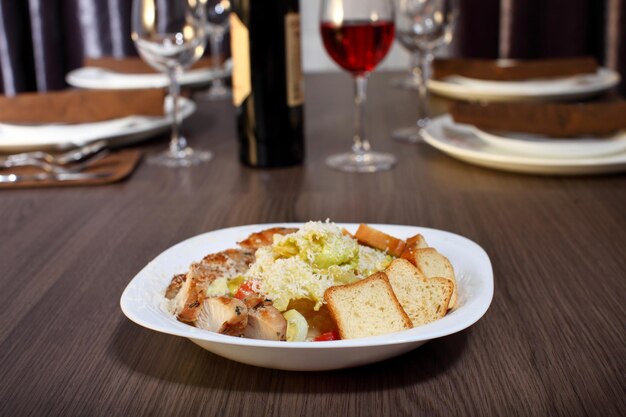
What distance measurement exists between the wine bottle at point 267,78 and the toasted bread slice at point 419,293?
26.9 inches

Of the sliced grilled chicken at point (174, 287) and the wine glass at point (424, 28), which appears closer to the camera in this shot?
the sliced grilled chicken at point (174, 287)

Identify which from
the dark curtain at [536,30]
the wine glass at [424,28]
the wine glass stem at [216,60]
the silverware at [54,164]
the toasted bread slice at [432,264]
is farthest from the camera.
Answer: the dark curtain at [536,30]

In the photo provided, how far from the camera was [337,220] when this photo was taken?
1.07 meters

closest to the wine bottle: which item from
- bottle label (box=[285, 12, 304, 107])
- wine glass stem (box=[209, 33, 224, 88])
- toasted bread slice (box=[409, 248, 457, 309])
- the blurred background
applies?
bottle label (box=[285, 12, 304, 107])

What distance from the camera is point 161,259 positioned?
775 mm

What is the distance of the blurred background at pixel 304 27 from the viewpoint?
10.9 feet

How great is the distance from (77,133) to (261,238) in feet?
2.67

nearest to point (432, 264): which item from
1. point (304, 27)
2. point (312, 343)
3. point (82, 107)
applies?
point (312, 343)

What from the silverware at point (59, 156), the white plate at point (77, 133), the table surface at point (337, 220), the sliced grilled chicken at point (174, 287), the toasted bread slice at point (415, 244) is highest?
the toasted bread slice at point (415, 244)

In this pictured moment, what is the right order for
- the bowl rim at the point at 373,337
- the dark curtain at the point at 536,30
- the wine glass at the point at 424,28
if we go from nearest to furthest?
the bowl rim at the point at 373,337, the wine glass at the point at 424,28, the dark curtain at the point at 536,30

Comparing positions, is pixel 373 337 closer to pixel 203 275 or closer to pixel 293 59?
pixel 203 275

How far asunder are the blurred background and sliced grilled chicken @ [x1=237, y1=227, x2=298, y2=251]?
8.97ft

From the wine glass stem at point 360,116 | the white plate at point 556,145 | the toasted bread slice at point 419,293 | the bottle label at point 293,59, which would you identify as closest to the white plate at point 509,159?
the white plate at point 556,145

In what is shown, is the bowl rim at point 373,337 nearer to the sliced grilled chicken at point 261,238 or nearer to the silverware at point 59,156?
the sliced grilled chicken at point 261,238
